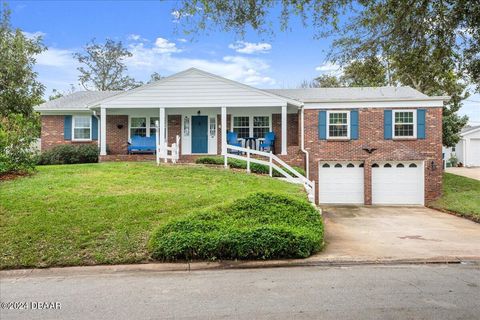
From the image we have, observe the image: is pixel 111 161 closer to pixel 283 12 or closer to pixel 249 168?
pixel 249 168

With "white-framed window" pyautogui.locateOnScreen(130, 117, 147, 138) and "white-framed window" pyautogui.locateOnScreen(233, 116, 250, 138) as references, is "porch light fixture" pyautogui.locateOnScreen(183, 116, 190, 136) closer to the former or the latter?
"white-framed window" pyautogui.locateOnScreen(130, 117, 147, 138)

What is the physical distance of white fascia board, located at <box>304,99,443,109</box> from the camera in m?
17.3

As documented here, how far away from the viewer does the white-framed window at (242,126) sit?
762 inches

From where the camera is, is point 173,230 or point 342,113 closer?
point 173,230

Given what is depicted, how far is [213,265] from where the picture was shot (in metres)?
6.46

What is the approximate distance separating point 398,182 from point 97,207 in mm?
13998

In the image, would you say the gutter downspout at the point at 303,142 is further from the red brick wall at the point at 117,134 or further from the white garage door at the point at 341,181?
the red brick wall at the point at 117,134

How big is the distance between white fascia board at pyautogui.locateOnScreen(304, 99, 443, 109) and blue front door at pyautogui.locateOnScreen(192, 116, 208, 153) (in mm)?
5207

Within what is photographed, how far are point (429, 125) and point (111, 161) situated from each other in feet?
48.1

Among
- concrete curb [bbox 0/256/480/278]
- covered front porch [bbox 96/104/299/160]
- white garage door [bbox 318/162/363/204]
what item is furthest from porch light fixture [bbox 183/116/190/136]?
concrete curb [bbox 0/256/480/278]

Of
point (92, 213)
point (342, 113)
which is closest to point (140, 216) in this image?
point (92, 213)

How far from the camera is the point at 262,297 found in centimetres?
491

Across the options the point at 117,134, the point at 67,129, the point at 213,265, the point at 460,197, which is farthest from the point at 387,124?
the point at 67,129

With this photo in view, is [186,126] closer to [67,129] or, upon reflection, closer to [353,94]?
[67,129]
